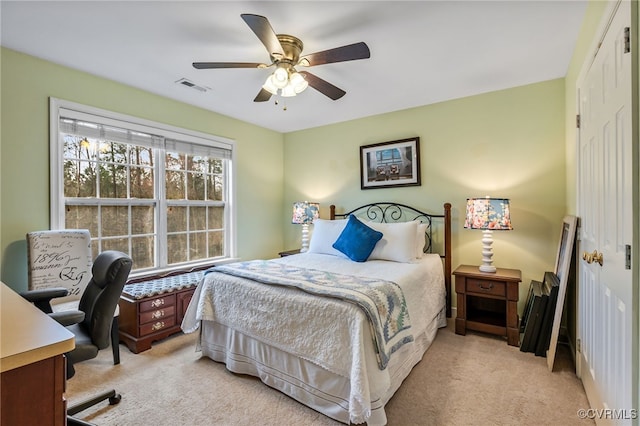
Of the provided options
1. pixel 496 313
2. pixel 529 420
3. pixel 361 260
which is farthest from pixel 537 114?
pixel 529 420

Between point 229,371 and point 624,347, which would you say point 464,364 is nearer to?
point 624,347

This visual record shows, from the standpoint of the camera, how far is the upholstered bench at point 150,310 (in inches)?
103

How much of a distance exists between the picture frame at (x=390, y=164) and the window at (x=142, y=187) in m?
1.90

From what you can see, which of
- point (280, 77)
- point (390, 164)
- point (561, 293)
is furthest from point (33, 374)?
point (390, 164)

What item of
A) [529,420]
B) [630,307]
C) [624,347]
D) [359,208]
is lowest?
[529,420]

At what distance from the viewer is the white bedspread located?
163 cm

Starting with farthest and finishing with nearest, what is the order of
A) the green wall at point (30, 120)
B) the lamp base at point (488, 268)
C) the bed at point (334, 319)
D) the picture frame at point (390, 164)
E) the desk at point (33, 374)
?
the picture frame at point (390, 164)
the lamp base at point (488, 268)
the green wall at point (30, 120)
the bed at point (334, 319)
the desk at point (33, 374)

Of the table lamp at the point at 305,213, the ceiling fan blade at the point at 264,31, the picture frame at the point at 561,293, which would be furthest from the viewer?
the table lamp at the point at 305,213

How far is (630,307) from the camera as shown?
45.9 inches

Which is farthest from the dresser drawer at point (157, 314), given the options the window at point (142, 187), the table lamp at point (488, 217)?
the table lamp at point (488, 217)

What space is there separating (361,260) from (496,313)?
1.56 metres

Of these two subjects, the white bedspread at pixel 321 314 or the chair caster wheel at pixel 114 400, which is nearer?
the white bedspread at pixel 321 314

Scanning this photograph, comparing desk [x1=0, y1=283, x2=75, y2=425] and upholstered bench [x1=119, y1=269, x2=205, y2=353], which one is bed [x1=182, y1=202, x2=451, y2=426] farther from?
desk [x1=0, y1=283, x2=75, y2=425]

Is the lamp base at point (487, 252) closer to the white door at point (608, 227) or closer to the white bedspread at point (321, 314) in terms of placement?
the white bedspread at point (321, 314)
